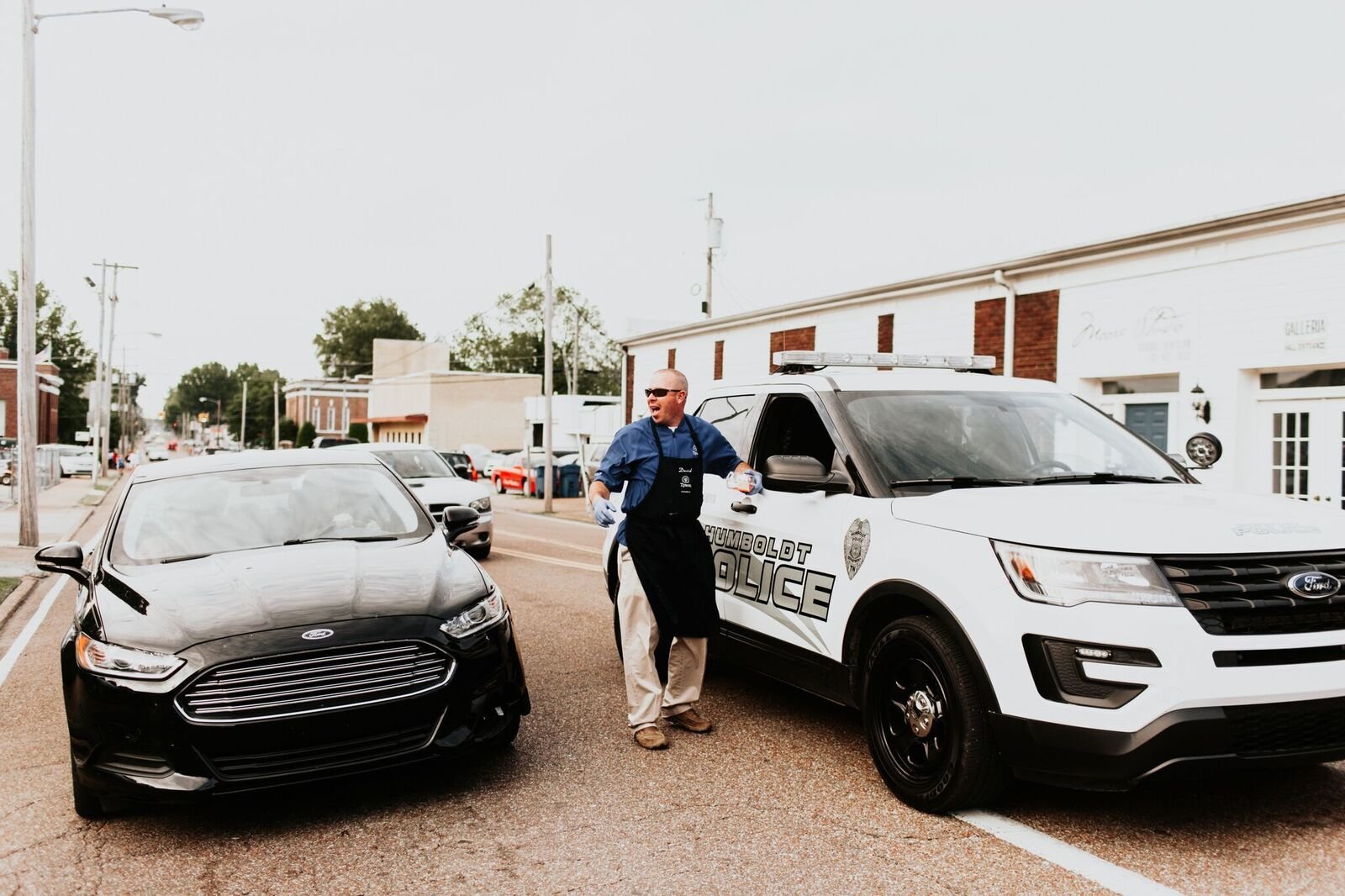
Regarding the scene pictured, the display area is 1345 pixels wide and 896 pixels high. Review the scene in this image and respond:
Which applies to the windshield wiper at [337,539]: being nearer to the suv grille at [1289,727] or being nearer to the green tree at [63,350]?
the suv grille at [1289,727]

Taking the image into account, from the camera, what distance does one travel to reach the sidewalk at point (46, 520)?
15168 mm

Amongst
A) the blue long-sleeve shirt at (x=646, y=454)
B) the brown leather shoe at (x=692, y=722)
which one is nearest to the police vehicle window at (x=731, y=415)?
the blue long-sleeve shirt at (x=646, y=454)

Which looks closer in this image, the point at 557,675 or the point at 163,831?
the point at 163,831

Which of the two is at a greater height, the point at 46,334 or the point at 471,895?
the point at 46,334

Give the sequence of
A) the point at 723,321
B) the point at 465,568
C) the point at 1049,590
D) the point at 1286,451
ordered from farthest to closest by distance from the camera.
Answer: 1. the point at 723,321
2. the point at 1286,451
3. the point at 465,568
4. the point at 1049,590

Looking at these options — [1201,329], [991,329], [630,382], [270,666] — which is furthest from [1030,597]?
[630,382]

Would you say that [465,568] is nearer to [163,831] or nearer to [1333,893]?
[163,831]

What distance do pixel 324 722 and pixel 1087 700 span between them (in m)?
2.81

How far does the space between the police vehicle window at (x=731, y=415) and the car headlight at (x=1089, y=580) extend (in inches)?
93.1

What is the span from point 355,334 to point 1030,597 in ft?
417

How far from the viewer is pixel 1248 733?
3.66 meters

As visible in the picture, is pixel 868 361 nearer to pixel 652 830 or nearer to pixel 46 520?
pixel 652 830

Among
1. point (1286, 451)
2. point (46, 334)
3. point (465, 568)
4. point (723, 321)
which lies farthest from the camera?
point (46, 334)

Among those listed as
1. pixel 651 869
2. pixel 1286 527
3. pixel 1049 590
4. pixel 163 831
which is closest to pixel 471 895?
pixel 651 869
